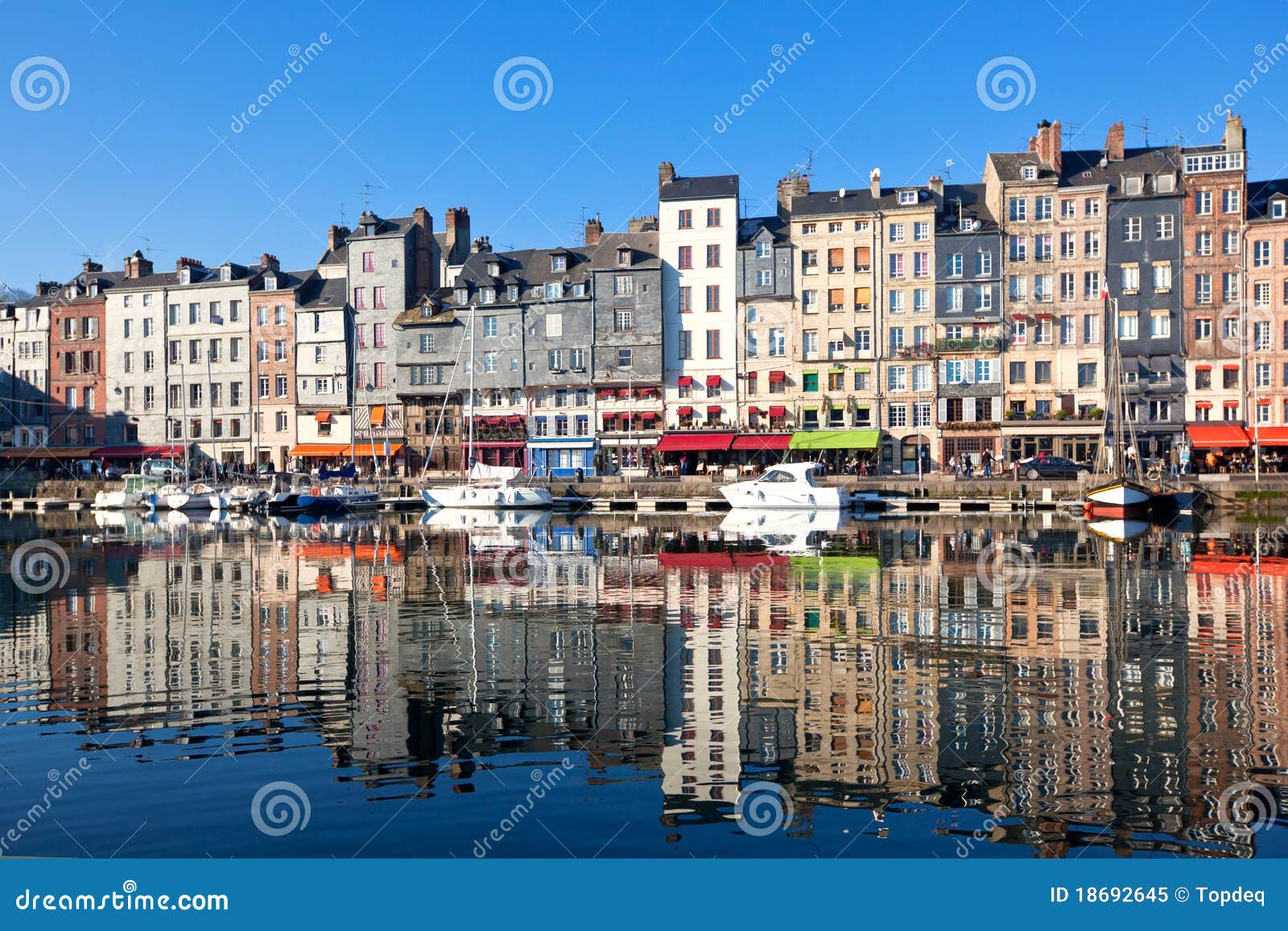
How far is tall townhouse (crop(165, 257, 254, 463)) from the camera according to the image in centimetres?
8875

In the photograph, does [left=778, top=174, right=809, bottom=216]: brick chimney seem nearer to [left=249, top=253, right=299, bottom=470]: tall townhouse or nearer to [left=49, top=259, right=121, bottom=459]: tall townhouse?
[left=249, top=253, right=299, bottom=470]: tall townhouse

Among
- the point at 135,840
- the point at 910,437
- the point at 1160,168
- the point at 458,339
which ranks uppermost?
the point at 1160,168

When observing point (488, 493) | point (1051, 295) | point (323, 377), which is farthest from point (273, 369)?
point (1051, 295)

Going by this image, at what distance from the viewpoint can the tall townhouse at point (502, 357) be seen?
265ft

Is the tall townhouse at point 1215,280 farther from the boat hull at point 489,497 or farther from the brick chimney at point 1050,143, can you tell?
the boat hull at point 489,497

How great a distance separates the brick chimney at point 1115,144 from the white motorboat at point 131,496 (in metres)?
65.4

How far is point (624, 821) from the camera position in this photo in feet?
37.7

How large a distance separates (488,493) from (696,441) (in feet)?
54.0

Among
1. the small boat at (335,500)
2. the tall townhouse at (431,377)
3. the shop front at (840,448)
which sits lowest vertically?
the small boat at (335,500)

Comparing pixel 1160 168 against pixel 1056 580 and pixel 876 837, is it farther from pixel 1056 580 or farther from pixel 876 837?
pixel 876 837

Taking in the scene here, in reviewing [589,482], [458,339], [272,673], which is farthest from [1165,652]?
[458,339]

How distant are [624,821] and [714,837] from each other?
993mm

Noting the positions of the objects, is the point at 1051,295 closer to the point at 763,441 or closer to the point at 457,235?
the point at 763,441

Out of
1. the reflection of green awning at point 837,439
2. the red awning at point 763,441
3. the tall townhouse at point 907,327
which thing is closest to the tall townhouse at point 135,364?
the red awning at point 763,441
